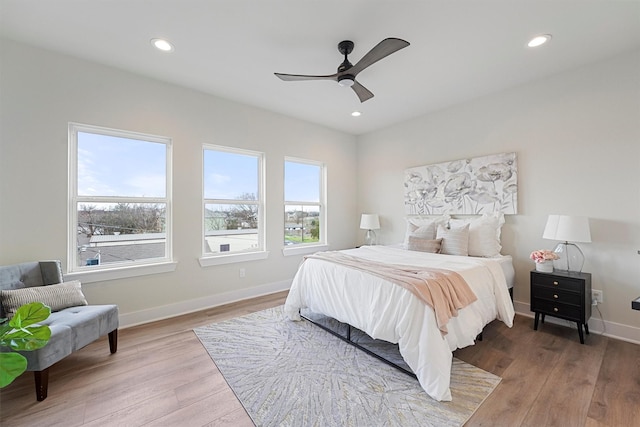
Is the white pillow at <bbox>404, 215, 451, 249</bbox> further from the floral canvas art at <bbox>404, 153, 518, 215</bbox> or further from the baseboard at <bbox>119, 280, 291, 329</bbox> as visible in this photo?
the baseboard at <bbox>119, 280, 291, 329</bbox>

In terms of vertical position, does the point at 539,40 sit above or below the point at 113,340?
above

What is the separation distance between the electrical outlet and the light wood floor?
356 millimetres

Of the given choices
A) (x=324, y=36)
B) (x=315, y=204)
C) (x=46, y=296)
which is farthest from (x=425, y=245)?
(x=46, y=296)

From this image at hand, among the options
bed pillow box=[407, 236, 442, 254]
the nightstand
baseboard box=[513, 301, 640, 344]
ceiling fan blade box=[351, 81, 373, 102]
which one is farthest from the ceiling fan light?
baseboard box=[513, 301, 640, 344]

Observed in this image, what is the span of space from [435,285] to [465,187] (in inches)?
87.8

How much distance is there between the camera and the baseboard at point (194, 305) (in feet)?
9.87

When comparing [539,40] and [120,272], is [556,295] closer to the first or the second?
[539,40]

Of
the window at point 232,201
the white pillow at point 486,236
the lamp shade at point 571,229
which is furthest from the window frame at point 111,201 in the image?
the lamp shade at point 571,229

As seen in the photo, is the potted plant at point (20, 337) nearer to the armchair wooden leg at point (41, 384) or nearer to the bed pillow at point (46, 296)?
the armchair wooden leg at point (41, 384)

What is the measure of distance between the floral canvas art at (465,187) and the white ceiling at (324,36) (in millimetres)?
988

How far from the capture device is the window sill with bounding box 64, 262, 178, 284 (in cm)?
272

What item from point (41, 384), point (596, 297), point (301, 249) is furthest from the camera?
point (301, 249)

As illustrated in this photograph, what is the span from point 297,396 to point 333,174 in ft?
12.4

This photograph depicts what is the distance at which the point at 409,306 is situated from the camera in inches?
77.6
